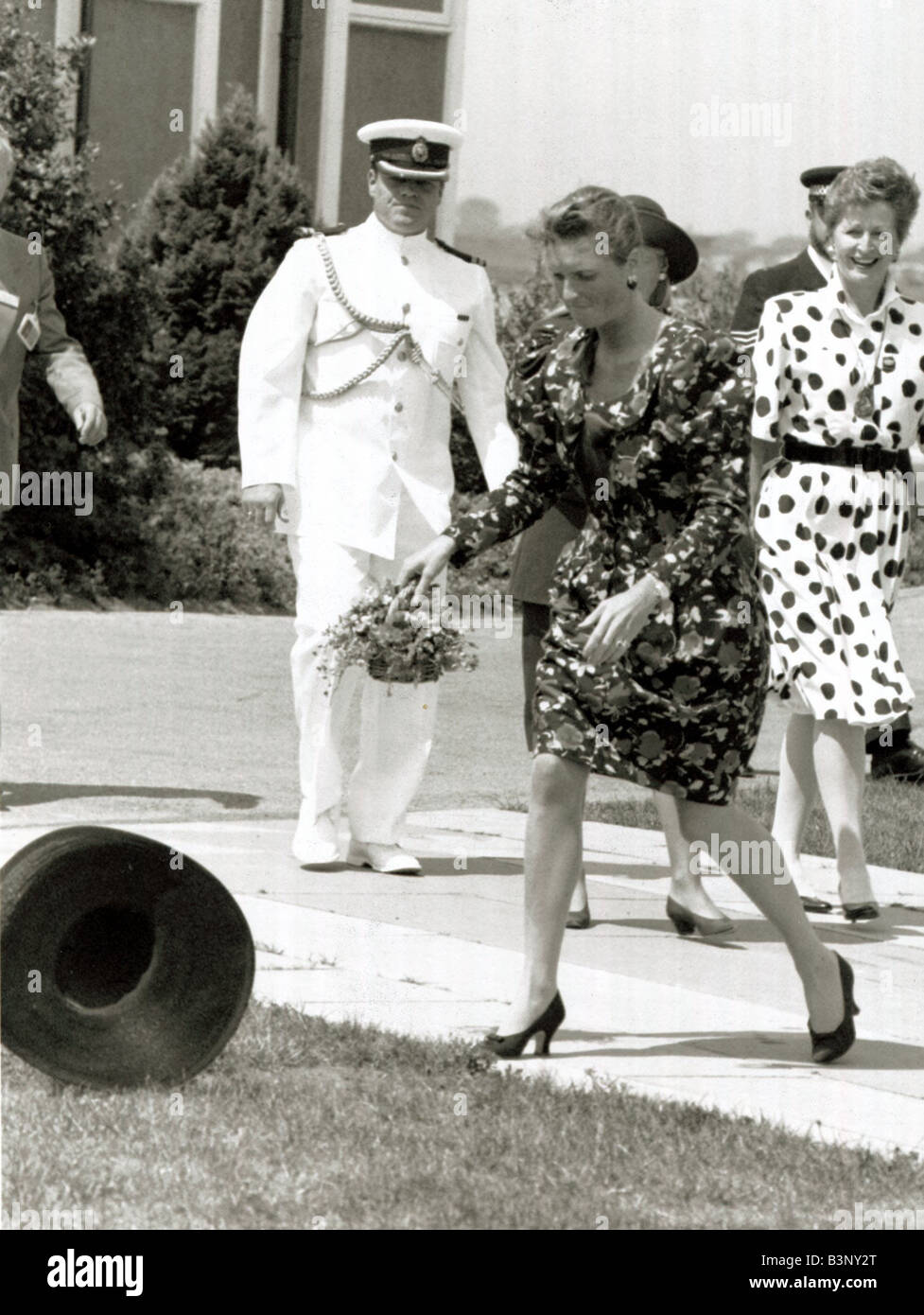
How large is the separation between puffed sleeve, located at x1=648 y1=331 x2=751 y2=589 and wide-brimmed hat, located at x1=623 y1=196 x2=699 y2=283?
69.9 inches

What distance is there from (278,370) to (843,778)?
2.08 metres

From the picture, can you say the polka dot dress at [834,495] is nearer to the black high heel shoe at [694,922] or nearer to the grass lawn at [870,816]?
the black high heel shoe at [694,922]

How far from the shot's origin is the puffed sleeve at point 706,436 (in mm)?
5105

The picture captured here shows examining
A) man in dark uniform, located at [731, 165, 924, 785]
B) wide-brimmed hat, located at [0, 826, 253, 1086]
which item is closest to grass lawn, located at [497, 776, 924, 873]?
man in dark uniform, located at [731, 165, 924, 785]

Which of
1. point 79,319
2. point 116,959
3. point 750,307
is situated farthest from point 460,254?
point 79,319

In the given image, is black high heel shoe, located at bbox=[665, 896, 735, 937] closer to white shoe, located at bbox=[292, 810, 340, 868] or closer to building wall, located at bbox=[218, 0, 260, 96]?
white shoe, located at bbox=[292, 810, 340, 868]

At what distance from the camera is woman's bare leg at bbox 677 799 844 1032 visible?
516 centimetres

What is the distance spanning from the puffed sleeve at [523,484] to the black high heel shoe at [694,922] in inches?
71.0

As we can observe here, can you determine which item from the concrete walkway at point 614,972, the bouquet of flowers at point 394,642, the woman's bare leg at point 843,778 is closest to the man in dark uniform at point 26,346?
the concrete walkway at point 614,972

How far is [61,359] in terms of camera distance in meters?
7.88

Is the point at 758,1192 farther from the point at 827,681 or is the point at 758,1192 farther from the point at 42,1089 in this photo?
the point at 827,681

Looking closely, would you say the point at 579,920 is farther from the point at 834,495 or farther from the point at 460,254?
the point at 460,254

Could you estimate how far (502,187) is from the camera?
15.6m
